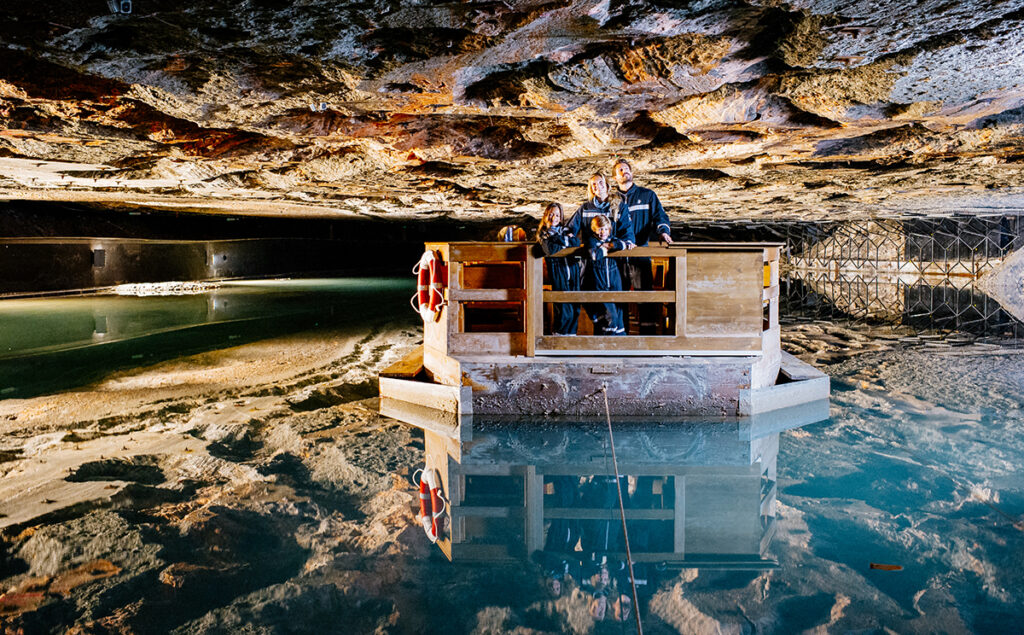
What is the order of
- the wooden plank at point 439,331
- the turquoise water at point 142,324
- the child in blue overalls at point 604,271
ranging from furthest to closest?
the turquoise water at point 142,324, the wooden plank at point 439,331, the child in blue overalls at point 604,271

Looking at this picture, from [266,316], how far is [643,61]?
9.77 m

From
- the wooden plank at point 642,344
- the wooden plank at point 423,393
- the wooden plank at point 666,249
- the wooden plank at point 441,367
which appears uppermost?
the wooden plank at point 666,249

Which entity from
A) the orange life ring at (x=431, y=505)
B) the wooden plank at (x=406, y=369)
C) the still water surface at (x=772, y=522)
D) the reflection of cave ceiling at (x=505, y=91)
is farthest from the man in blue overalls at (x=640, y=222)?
the orange life ring at (x=431, y=505)

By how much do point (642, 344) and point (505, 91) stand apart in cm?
244

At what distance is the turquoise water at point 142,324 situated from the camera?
7.62 meters

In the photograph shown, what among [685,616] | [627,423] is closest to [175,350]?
[627,423]

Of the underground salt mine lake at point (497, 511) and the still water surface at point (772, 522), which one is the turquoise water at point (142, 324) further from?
the still water surface at point (772, 522)

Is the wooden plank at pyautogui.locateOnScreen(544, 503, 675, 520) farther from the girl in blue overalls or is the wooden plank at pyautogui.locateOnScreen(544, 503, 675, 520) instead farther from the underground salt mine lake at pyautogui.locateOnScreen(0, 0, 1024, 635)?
the girl in blue overalls

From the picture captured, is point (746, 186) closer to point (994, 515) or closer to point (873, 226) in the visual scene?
point (994, 515)

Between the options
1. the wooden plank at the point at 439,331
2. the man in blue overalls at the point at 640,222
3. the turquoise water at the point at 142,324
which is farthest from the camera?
the turquoise water at the point at 142,324

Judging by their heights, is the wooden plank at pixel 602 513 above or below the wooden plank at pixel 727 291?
below

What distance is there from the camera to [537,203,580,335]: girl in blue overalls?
5.66 m

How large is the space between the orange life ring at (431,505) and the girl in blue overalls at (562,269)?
6.92ft

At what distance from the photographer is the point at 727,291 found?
18.7 feet
